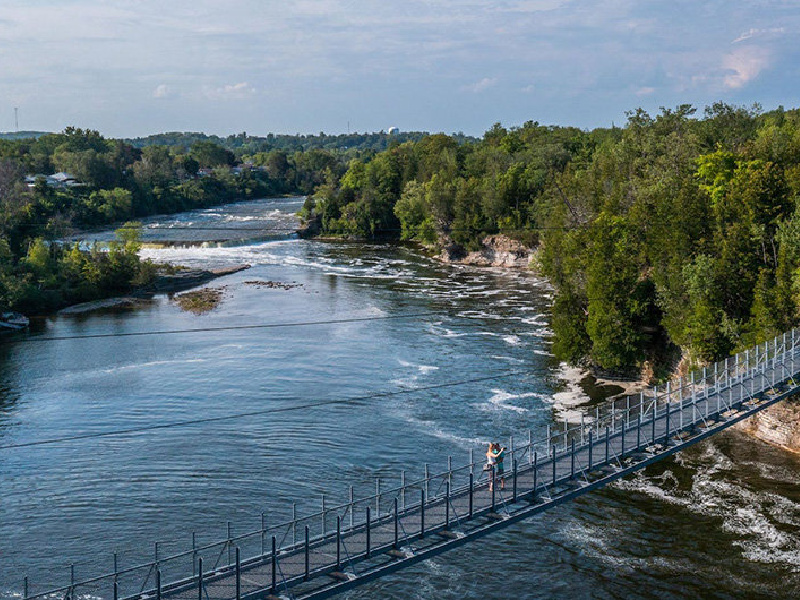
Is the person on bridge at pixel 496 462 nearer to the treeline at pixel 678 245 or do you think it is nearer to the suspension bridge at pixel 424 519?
the suspension bridge at pixel 424 519

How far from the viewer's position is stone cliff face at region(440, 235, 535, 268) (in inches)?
3765

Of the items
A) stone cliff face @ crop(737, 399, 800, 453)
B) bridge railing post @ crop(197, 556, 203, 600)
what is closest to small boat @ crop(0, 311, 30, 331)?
bridge railing post @ crop(197, 556, 203, 600)

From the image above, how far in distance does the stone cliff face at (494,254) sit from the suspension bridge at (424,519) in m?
60.4

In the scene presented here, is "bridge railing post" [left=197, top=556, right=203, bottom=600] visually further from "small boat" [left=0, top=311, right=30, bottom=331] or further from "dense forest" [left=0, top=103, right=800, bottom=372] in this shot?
"small boat" [left=0, top=311, right=30, bottom=331]

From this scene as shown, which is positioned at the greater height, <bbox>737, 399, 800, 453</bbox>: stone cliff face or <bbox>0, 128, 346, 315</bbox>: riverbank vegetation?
<bbox>0, 128, 346, 315</bbox>: riverbank vegetation

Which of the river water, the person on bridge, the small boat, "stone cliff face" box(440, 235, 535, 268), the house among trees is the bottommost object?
the river water

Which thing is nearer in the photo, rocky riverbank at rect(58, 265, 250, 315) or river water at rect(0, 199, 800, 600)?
river water at rect(0, 199, 800, 600)

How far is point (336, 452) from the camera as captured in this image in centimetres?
3834

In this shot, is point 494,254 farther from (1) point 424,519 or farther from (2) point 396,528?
(2) point 396,528

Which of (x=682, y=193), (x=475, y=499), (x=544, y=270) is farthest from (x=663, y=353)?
(x=475, y=499)

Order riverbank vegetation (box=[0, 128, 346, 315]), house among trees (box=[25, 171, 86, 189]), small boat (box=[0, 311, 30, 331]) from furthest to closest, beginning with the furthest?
house among trees (box=[25, 171, 86, 189]) → riverbank vegetation (box=[0, 128, 346, 315]) → small boat (box=[0, 311, 30, 331])

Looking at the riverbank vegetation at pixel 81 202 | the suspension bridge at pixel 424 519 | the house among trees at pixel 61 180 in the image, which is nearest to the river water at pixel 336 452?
the suspension bridge at pixel 424 519

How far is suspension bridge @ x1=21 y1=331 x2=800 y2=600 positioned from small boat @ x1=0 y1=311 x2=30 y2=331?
42379 mm

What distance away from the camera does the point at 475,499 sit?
25.1 m
